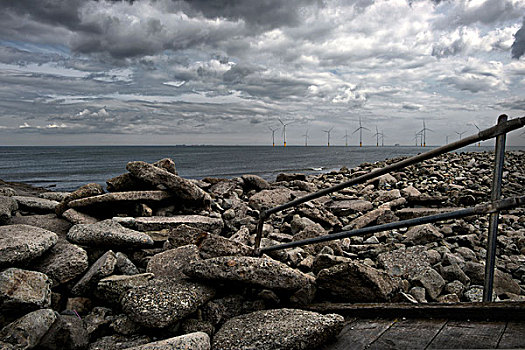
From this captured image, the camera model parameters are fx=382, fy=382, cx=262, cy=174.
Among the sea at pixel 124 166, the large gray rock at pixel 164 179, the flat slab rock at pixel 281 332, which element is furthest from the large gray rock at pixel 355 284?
the sea at pixel 124 166

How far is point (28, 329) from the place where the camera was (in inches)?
116

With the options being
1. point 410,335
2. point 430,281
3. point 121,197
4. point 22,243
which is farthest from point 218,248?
point 121,197

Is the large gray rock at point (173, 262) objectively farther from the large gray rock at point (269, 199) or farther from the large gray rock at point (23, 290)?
the large gray rock at point (269, 199)

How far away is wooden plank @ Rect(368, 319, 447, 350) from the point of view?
234cm

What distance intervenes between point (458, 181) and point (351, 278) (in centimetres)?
1165

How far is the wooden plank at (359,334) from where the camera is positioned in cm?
254

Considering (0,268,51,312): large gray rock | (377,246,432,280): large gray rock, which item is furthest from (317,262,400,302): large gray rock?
(0,268,51,312): large gray rock

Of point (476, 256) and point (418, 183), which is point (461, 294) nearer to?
point (476, 256)

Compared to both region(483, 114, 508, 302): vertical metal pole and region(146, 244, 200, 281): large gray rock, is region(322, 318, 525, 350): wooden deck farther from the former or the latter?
region(146, 244, 200, 281): large gray rock

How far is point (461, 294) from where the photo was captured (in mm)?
4332

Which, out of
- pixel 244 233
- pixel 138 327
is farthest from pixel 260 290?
pixel 244 233

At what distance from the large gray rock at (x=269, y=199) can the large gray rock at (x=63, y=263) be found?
5.74m

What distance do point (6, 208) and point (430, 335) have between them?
566 cm

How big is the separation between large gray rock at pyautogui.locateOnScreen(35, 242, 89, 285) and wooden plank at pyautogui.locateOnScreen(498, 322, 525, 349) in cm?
388
